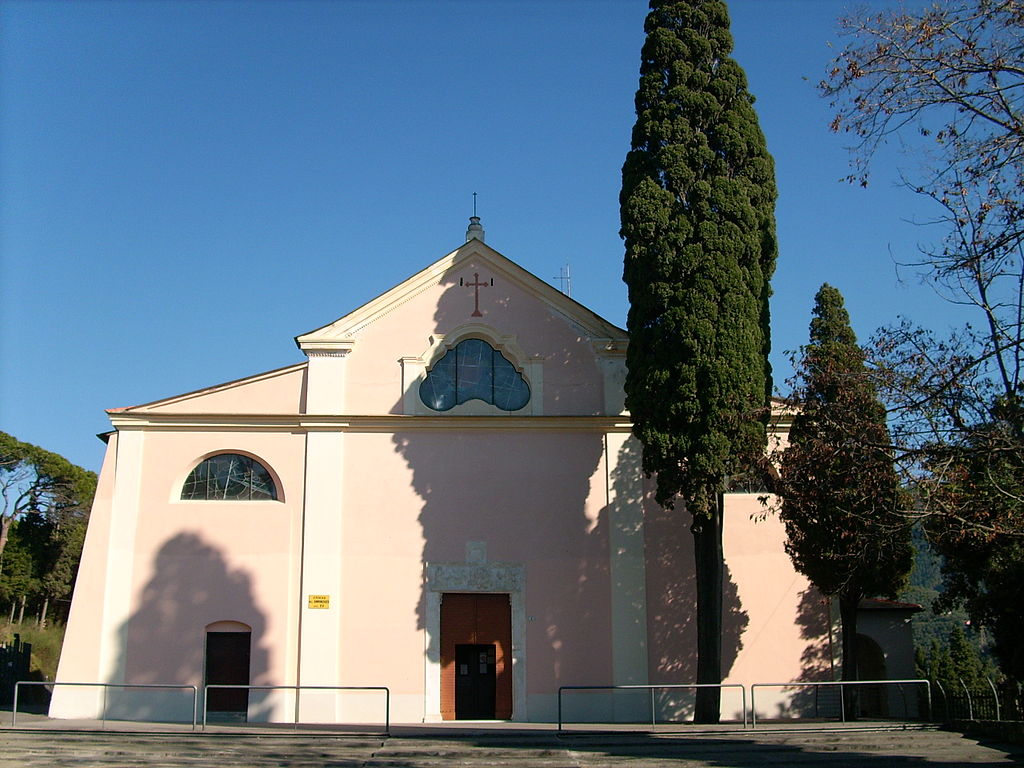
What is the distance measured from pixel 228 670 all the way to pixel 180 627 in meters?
1.29

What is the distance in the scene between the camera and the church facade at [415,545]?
66.1 feet

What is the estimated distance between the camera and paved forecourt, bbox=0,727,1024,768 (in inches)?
571

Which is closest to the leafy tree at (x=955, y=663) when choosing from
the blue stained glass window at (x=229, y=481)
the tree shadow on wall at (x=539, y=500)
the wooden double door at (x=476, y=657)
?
the tree shadow on wall at (x=539, y=500)

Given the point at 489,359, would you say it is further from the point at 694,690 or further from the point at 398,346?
the point at 694,690

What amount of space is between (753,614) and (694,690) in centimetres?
201

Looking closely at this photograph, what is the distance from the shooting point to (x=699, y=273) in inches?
747

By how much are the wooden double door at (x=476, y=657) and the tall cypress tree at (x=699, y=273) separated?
13.3 feet

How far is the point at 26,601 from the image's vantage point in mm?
45844

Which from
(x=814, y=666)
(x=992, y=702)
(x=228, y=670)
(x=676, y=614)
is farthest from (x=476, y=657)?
(x=992, y=702)

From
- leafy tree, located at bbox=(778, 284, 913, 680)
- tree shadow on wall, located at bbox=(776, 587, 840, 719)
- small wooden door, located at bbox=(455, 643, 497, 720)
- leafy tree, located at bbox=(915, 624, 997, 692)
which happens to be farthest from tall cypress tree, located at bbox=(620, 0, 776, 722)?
leafy tree, located at bbox=(915, 624, 997, 692)

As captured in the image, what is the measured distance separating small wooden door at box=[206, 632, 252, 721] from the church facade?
0.04m

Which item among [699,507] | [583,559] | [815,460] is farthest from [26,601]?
[815,460]

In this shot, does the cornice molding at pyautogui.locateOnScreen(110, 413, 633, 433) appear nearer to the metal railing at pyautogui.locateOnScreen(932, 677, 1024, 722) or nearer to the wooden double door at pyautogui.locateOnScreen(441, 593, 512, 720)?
the wooden double door at pyautogui.locateOnScreen(441, 593, 512, 720)

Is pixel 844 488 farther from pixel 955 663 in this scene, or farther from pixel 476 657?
pixel 955 663
